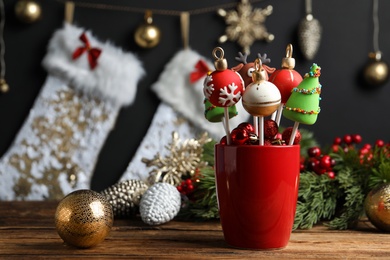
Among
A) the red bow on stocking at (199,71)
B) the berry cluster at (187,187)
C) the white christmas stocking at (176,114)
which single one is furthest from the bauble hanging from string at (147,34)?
the berry cluster at (187,187)

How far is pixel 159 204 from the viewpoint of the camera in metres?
1.13

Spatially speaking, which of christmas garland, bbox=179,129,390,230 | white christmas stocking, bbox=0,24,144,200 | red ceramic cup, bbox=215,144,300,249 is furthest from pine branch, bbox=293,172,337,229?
white christmas stocking, bbox=0,24,144,200

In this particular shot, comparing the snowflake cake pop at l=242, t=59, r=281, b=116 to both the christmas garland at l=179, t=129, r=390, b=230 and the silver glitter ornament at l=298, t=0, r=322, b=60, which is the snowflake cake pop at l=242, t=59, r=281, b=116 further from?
the silver glitter ornament at l=298, t=0, r=322, b=60

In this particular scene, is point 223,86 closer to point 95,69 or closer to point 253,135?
point 253,135

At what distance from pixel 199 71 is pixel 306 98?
5.39 ft

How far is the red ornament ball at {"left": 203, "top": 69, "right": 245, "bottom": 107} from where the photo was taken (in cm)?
86

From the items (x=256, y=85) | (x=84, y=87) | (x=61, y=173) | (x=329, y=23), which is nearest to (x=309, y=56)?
(x=329, y=23)

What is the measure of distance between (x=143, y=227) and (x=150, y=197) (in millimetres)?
79

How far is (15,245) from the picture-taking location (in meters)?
0.91

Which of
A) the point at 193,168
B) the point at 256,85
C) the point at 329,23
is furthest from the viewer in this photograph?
the point at 329,23

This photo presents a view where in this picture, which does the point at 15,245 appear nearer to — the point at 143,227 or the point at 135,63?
the point at 143,227

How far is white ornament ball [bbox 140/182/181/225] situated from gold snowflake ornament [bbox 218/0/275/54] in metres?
1.49

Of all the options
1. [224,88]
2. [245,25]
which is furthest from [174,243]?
[245,25]

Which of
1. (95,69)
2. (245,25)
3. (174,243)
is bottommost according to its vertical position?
(174,243)
